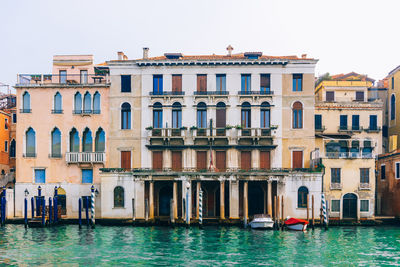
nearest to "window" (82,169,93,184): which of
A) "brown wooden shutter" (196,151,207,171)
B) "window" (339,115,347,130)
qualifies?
"brown wooden shutter" (196,151,207,171)

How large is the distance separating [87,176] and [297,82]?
19.3 metres

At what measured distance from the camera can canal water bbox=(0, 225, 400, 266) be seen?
26.0 meters

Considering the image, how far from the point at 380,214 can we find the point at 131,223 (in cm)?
2194

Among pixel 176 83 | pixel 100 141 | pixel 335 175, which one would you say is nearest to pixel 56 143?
pixel 100 141

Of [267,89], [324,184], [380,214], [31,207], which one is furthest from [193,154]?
[380,214]

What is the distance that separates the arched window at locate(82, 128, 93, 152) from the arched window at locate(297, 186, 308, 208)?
17.6 meters

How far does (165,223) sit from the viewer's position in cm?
3925

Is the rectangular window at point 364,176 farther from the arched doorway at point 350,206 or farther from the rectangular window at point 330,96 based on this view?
the rectangular window at point 330,96

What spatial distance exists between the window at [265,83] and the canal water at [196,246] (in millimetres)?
12127

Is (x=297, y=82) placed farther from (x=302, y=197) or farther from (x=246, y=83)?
(x=302, y=197)

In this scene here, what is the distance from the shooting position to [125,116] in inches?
1677

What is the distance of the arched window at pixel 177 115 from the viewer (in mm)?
42000

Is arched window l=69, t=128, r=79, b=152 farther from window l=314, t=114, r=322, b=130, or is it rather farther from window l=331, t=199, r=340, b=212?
window l=331, t=199, r=340, b=212

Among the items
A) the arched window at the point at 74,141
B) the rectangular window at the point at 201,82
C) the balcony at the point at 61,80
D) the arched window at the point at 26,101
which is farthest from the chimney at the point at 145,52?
the arched window at the point at 26,101
